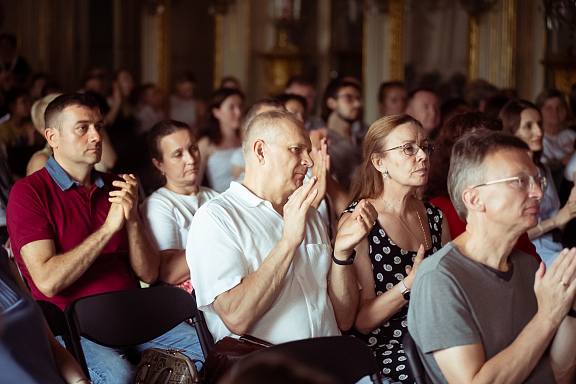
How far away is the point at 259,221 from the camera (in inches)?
76.7

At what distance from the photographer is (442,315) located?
1418mm

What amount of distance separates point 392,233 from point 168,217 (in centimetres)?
107

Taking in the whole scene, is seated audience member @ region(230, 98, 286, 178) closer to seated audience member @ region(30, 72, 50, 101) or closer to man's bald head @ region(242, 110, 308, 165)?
man's bald head @ region(242, 110, 308, 165)

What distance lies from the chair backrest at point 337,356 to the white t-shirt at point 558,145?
361cm

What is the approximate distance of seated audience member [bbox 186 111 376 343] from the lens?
177cm

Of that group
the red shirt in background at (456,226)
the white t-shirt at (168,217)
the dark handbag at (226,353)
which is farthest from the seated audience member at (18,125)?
the dark handbag at (226,353)

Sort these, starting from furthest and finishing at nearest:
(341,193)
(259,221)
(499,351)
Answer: (341,193) → (259,221) → (499,351)

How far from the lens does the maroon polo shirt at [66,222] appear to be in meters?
2.22

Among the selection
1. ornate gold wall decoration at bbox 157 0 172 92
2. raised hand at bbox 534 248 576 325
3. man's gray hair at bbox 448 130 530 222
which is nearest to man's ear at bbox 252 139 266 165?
man's gray hair at bbox 448 130 530 222

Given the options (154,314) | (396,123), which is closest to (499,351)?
(396,123)

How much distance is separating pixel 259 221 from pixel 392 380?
693 mm

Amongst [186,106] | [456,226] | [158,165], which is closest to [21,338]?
[158,165]

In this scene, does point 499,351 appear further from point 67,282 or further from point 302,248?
point 67,282

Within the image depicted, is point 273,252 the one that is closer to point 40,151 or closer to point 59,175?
point 59,175
